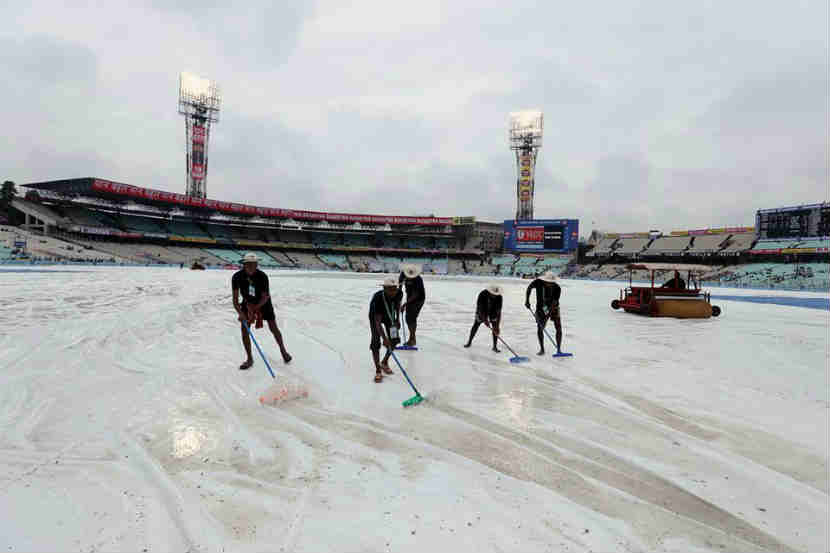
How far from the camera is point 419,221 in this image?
82.5 metres

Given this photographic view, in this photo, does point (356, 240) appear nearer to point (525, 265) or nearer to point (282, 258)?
point (282, 258)

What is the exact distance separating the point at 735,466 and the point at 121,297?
1679cm

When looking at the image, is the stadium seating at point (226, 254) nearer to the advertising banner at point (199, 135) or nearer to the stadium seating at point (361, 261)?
the advertising banner at point (199, 135)

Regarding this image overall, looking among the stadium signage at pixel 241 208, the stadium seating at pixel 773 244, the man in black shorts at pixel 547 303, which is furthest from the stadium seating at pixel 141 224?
the stadium seating at pixel 773 244

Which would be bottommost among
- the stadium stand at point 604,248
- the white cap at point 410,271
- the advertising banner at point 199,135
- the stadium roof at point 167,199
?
the white cap at point 410,271

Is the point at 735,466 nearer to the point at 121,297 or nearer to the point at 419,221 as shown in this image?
the point at 121,297

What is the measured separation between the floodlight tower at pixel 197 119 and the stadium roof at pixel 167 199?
221cm

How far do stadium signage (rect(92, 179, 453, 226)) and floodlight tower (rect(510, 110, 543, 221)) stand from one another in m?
16.2

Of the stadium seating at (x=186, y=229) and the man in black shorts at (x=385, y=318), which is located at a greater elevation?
the stadium seating at (x=186, y=229)

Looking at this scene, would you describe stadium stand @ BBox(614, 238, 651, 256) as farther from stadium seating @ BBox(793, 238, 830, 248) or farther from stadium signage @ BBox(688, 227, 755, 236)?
stadium seating @ BBox(793, 238, 830, 248)

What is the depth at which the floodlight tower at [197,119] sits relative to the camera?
6197cm

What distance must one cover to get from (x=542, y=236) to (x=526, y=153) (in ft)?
53.5

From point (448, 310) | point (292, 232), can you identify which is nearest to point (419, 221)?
point (292, 232)

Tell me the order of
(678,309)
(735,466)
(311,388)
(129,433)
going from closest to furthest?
(735,466), (129,433), (311,388), (678,309)
